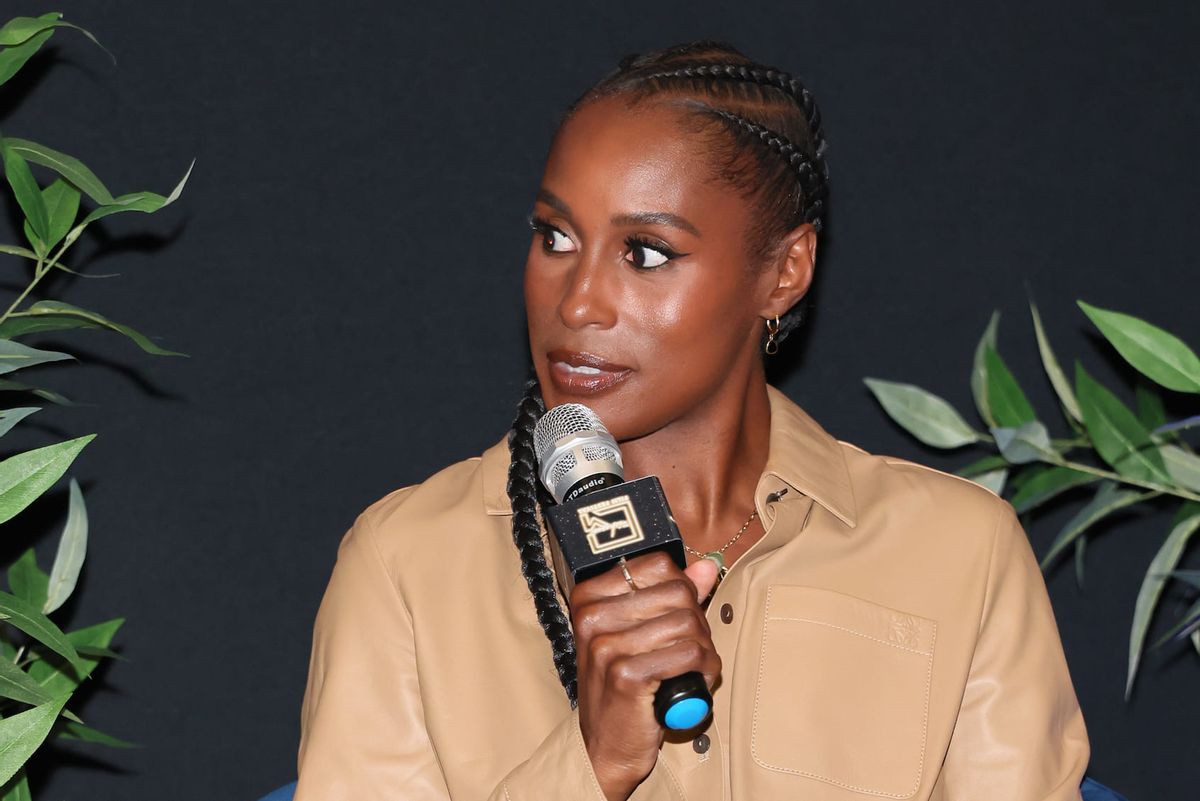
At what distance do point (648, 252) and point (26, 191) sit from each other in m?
0.75

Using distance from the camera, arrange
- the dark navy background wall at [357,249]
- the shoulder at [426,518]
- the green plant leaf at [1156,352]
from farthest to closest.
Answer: the dark navy background wall at [357,249], the green plant leaf at [1156,352], the shoulder at [426,518]

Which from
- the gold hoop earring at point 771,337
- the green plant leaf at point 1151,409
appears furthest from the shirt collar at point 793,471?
the green plant leaf at point 1151,409

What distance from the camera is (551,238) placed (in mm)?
1624

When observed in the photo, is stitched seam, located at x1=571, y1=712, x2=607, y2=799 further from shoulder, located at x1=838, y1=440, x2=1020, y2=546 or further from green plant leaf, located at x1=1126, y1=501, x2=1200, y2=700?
green plant leaf, located at x1=1126, y1=501, x2=1200, y2=700

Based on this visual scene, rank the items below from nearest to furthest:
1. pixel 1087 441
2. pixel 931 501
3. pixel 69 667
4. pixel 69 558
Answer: pixel 931 501 → pixel 69 558 → pixel 69 667 → pixel 1087 441

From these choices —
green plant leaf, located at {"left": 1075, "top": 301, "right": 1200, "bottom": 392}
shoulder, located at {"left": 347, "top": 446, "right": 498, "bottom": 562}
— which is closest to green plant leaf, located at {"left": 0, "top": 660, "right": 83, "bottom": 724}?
shoulder, located at {"left": 347, "top": 446, "right": 498, "bottom": 562}

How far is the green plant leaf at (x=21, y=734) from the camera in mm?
1469

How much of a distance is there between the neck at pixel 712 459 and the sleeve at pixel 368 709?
31 centimetres

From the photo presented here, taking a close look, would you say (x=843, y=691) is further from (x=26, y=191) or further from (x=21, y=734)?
(x=26, y=191)

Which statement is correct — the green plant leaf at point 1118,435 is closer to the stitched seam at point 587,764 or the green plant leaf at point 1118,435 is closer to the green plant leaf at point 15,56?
the stitched seam at point 587,764

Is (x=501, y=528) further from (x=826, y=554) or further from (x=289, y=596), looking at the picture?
(x=289, y=596)

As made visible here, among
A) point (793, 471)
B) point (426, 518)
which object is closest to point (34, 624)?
point (426, 518)

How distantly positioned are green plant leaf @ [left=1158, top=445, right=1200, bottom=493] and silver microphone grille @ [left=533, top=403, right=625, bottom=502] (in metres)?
1.28

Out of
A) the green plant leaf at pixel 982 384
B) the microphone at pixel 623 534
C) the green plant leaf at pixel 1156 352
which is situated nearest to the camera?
the microphone at pixel 623 534
